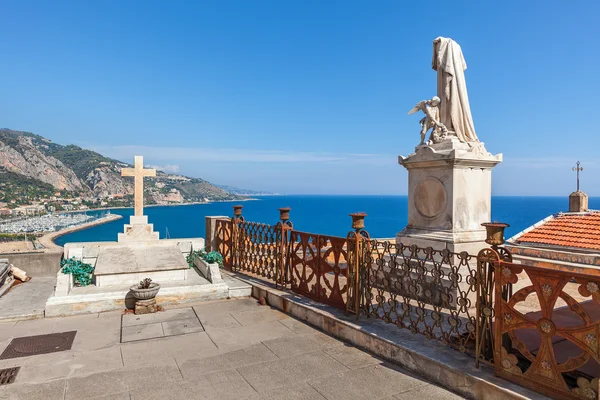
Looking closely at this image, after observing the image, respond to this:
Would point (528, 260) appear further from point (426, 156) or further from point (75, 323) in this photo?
point (75, 323)

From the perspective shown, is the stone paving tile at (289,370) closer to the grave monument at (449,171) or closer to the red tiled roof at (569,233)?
the grave monument at (449,171)

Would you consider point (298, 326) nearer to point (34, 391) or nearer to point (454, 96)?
point (34, 391)

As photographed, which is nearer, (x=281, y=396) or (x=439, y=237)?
(x=281, y=396)

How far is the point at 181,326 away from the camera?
6.49 metres

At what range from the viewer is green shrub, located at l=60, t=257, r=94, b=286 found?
8297mm

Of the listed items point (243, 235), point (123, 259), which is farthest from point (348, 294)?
point (123, 259)

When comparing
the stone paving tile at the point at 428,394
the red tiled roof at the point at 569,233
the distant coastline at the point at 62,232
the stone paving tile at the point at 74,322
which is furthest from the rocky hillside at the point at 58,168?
the stone paving tile at the point at 428,394

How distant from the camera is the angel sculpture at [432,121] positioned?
756 centimetres

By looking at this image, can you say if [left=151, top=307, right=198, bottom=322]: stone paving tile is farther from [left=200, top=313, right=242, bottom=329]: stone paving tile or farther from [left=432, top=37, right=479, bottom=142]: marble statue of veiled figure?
[left=432, top=37, right=479, bottom=142]: marble statue of veiled figure

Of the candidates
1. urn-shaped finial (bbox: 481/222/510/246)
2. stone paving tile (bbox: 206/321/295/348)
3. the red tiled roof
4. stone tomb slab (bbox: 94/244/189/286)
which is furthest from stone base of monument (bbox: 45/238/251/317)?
the red tiled roof

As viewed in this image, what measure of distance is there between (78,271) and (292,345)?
5.80m

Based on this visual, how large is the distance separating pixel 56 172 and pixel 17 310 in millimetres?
171689

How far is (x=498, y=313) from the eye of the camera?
12.3ft

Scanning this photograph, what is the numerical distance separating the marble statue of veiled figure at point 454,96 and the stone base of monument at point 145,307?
23.3 ft
